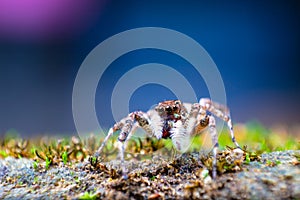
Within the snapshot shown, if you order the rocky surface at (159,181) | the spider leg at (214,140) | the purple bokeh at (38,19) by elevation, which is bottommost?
the rocky surface at (159,181)

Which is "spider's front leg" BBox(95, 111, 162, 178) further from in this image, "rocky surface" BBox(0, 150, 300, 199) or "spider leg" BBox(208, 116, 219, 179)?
"spider leg" BBox(208, 116, 219, 179)

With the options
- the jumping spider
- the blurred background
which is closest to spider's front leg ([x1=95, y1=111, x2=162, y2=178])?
the jumping spider

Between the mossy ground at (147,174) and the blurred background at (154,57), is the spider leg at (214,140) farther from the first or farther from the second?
the blurred background at (154,57)

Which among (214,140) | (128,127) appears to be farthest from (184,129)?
(128,127)

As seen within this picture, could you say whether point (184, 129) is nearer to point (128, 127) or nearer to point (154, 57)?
point (128, 127)

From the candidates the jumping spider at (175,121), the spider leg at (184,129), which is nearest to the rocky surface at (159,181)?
the spider leg at (184,129)
